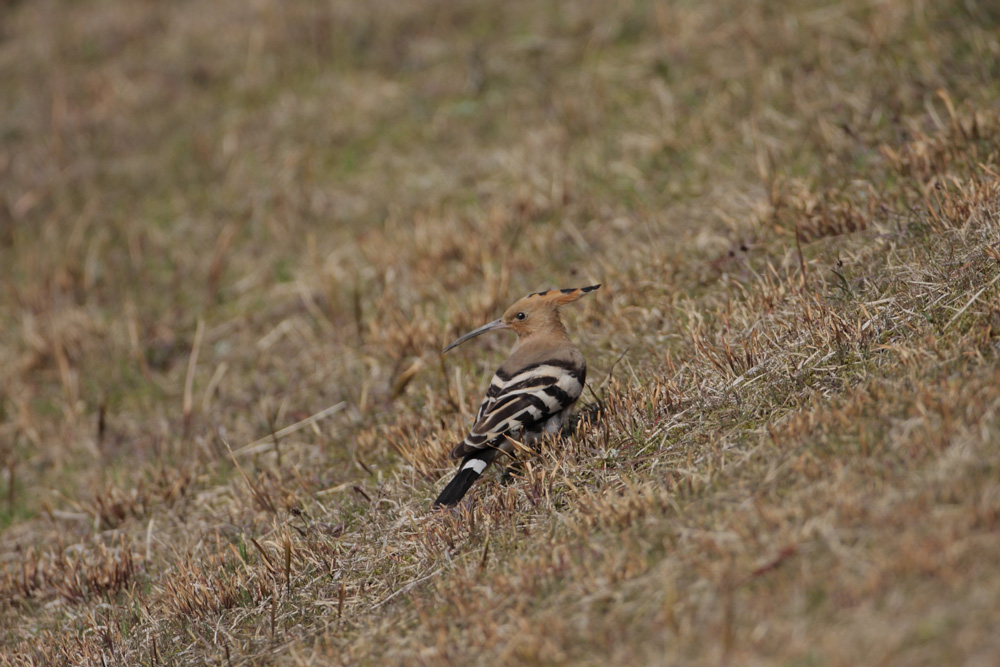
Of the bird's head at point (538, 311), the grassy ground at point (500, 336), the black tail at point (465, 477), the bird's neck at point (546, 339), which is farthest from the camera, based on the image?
the bird's head at point (538, 311)

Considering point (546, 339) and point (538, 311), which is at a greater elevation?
point (538, 311)

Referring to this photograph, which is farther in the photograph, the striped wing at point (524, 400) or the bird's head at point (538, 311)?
the bird's head at point (538, 311)

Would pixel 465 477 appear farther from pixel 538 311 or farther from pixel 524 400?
pixel 538 311

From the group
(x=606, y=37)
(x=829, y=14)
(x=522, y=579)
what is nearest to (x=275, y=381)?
(x=522, y=579)

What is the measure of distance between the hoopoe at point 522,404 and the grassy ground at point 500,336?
147 mm

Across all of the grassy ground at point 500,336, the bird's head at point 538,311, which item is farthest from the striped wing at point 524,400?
the bird's head at point 538,311

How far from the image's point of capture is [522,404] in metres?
4.20

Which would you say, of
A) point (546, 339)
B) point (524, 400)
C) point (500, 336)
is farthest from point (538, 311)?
point (500, 336)

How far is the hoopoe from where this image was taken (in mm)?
4148

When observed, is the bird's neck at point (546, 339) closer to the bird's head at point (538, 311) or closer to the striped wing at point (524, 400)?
the bird's head at point (538, 311)

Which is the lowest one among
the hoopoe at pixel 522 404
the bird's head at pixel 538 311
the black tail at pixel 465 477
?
the black tail at pixel 465 477

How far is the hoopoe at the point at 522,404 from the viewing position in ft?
13.6

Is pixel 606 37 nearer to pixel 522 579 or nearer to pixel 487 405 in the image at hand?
pixel 487 405

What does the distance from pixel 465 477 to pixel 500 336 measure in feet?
6.17
